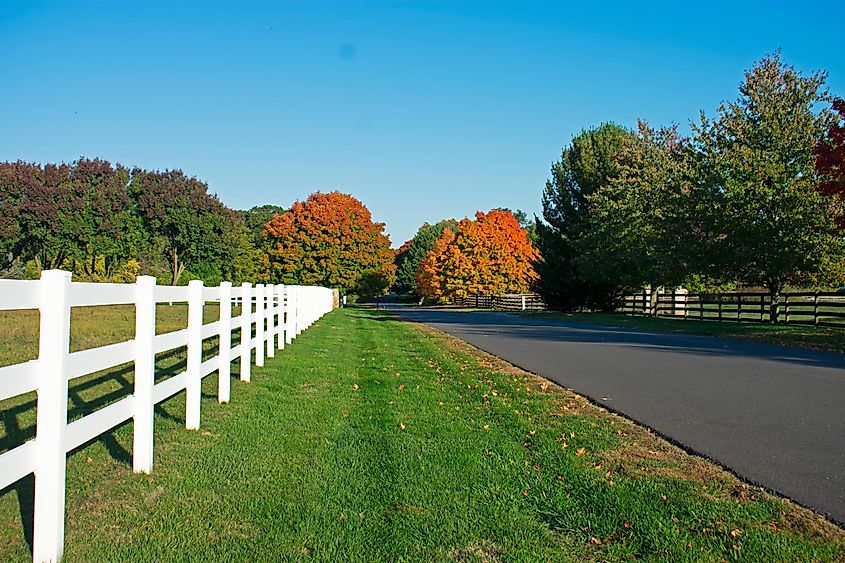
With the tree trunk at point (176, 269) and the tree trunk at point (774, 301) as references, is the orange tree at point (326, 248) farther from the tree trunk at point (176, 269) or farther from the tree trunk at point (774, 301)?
the tree trunk at point (774, 301)

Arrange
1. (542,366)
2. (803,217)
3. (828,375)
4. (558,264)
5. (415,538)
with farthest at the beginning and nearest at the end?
(558,264), (803,217), (542,366), (828,375), (415,538)

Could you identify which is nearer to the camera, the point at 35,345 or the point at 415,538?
the point at 415,538

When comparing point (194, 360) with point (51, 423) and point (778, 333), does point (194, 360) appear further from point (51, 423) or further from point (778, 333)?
point (778, 333)

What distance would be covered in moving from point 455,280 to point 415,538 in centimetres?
6114

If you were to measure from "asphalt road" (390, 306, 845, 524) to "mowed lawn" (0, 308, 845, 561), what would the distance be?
387mm

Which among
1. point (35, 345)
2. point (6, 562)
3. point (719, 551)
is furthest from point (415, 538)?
point (35, 345)

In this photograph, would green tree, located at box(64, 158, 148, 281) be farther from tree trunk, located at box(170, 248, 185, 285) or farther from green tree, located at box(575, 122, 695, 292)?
green tree, located at box(575, 122, 695, 292)

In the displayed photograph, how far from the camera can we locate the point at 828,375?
11.7m

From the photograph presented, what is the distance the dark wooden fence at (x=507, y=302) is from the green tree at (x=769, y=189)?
1001 inches

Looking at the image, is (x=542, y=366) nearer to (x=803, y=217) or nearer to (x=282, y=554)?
(x=282, y=554)

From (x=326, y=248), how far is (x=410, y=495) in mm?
58819

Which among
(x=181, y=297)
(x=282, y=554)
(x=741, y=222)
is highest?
(x=741, y=222)

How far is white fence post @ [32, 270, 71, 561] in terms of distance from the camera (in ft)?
12.2

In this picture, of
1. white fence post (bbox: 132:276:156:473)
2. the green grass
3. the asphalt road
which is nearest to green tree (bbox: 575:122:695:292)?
the green grass
